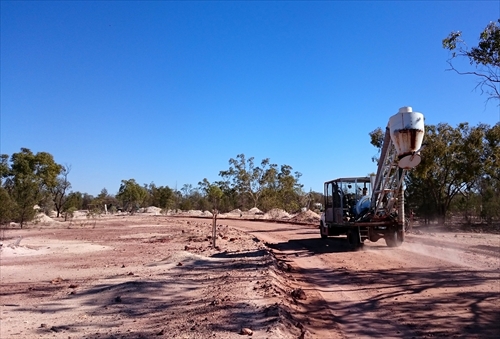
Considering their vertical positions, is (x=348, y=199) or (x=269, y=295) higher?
(x=348, y=199)

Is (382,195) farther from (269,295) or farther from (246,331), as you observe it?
(246,331)

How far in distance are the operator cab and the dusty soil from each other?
5.23 ft

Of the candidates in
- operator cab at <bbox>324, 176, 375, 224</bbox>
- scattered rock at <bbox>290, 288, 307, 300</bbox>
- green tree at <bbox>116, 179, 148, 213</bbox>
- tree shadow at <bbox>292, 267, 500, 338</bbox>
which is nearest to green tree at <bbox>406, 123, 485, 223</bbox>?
operator cab at <bbox>324, 176, 375, 224</bbox>

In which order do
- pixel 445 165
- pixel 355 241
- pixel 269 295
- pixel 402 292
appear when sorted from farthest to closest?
pixel 445 165
pixel 355 241
pixel 402 292
pixel 269 295

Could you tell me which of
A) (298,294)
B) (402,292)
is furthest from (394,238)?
(298,294)

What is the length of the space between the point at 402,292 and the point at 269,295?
310 centimetres

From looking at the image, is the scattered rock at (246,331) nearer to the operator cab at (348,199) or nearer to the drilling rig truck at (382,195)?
the drilling rig truck at (382,195)

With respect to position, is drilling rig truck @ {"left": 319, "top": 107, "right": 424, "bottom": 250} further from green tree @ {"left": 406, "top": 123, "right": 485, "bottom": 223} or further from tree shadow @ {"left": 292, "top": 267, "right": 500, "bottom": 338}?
green tree @ {"left": 406, "top": 123, "right": 485, "bottom": 223}

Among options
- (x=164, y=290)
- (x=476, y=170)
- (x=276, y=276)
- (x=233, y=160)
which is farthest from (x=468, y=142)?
(x=233, y=160)

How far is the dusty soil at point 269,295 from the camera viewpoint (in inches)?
298

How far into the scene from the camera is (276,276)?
487 inches

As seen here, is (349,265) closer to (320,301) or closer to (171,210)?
(320,301)

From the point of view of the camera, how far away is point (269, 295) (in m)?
9.59

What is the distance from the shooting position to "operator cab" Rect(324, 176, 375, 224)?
19.5 m
